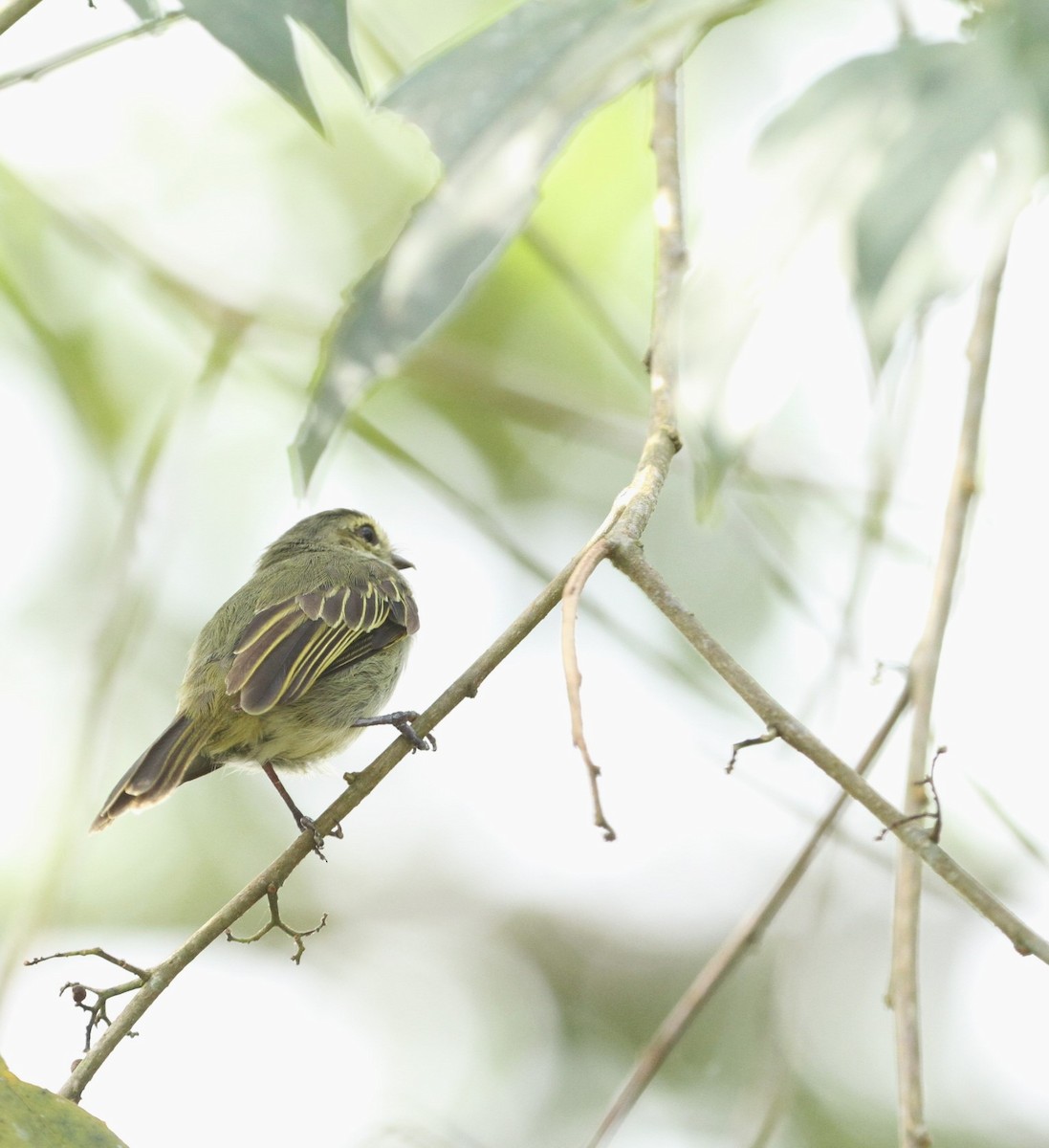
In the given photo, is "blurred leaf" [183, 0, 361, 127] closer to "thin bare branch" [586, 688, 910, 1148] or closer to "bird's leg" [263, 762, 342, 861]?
"bird's leg" [263, 762, 342, 861]

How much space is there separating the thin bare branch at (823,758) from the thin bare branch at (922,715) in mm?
302

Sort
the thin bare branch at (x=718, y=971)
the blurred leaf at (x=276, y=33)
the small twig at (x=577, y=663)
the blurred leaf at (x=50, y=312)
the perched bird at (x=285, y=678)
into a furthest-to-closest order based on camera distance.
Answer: the blurred leaf at (x=50, y=312), the perched bird at (x=285, y=678), the thin bare branch at (x=718, y=971), the blurred leaf at (x=276, y=33), the small twig at (x=577, y=663)

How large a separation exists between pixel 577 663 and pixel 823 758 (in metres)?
0.37

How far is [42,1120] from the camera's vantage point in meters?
1.90

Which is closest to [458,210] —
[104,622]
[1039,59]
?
[1039,59]

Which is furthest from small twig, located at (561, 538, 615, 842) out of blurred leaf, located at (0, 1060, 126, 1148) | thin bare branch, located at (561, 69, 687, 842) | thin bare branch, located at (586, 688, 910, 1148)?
thin bare branch, located at (586, 688, 910, 1148)

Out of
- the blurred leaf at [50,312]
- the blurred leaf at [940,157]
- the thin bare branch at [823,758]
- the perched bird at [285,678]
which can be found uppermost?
the blurred leaf at [940,157]

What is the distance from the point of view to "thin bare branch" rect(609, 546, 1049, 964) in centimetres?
192

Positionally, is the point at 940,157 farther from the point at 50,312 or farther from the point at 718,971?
the point at 50,312

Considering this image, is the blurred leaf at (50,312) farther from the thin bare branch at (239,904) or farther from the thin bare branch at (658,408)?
the thin bare branch at (239,904)

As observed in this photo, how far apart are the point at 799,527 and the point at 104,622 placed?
9.33 ft

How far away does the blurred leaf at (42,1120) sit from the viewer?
1.85 m

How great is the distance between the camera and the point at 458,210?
2820mm

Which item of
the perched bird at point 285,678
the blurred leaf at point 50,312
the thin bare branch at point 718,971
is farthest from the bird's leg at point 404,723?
the blurred leaf at point 50,312
